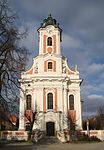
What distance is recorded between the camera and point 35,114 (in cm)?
4275

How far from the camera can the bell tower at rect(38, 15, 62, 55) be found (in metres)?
48.6

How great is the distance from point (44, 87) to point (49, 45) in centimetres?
793

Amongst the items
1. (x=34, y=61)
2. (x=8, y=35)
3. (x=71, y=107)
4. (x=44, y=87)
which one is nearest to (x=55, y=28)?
(x=34, y=61)

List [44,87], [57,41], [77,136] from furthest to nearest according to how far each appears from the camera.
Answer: [57,41] → [44,87] → [77,136]

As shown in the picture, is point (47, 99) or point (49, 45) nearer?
point (47, 99)

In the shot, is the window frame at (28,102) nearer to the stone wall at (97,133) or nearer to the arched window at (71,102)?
the arched window at (71,102)

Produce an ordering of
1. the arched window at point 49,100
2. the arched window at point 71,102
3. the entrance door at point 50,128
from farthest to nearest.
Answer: the arched window at point 71,102 < the arched window at point 49,100 < the entrance door at point 50,128

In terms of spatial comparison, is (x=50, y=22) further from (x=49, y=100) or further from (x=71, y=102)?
(x=71, y=102)

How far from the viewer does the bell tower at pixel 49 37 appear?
48.6m

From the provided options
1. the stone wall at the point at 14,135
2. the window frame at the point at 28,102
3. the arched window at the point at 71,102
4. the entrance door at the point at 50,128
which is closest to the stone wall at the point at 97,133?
the entrance door at the point at 50,128

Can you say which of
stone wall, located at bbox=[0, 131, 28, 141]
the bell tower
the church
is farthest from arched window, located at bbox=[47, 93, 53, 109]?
the bell tower

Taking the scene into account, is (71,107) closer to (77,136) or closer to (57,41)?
(77,136)

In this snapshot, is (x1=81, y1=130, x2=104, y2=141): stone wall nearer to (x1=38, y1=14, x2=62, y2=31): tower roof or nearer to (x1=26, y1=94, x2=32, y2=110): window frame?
(x1=26, y1=94, x2=32, y2=110): window frame

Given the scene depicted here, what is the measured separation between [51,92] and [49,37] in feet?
32.9
